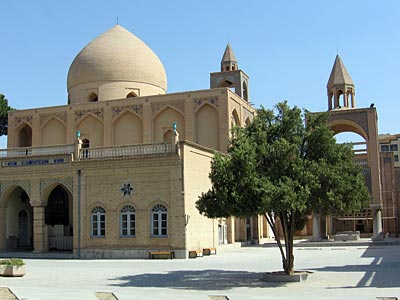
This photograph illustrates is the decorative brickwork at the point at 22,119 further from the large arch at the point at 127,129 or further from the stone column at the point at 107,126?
the large arch at the point at 127,129

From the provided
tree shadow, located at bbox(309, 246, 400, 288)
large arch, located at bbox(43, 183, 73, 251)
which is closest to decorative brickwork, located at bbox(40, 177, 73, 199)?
large arch, located at bbox(43, 183, 73, 251)

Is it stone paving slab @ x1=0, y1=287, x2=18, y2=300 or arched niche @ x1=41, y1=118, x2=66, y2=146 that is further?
arched niche @ x1=41, y1=118, x2=66, y2=146

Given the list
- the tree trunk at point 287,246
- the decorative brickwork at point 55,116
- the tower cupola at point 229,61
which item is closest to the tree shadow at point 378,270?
the tree trunk at point 287,246

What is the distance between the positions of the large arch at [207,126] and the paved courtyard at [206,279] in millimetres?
12428

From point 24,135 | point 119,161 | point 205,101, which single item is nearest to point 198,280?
point 119,161

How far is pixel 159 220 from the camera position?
27359mm

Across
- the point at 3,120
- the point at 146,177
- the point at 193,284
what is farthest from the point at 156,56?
the point at 193,284

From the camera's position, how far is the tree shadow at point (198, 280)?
16031 mm

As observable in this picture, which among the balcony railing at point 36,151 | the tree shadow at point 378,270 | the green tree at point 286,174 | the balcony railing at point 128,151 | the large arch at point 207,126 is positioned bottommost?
the tree shadow at point 378,270

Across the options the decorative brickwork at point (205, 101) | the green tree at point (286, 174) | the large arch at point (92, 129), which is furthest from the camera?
the large arch at point (92, 129)

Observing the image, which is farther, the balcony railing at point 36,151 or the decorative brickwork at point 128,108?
the decorative brickwork at point 128,108

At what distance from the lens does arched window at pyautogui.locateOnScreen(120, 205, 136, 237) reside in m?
27.9

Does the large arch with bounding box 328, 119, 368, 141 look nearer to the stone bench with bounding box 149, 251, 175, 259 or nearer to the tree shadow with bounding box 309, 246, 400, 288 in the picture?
the tree shadow with bounding box 309, 246, 400, 288

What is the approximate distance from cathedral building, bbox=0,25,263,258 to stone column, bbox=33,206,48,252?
52 millimetres
